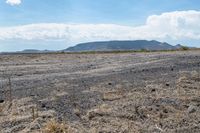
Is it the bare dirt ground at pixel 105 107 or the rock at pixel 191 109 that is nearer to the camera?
the bare dirt ground at pixel 105 107

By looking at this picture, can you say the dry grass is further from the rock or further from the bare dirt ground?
the rock

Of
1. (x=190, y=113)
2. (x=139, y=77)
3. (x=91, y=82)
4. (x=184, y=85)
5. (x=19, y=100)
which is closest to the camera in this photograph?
(x=190, y=113)

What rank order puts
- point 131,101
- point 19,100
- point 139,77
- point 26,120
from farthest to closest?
point 139,77
point 19,100
point 131,101
point 26,120

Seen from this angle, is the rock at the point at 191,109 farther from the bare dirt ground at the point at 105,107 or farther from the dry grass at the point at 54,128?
the dry grass at the point at 54,128

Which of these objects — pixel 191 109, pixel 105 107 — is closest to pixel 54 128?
pixel 105 107

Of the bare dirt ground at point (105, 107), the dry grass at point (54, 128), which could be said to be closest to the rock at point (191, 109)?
the bare dirt ground at point (105, 107)

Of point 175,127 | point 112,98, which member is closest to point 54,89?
point 112,98

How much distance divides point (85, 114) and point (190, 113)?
11.1 feet

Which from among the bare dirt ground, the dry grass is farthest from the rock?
the dry grass

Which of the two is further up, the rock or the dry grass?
the dry grass

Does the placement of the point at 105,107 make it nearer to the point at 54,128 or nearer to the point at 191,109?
the point at 191,109

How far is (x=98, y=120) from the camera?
1327 centimetres

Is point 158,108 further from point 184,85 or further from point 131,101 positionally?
point 184,85

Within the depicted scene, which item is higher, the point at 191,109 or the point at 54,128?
the point at 54,128
